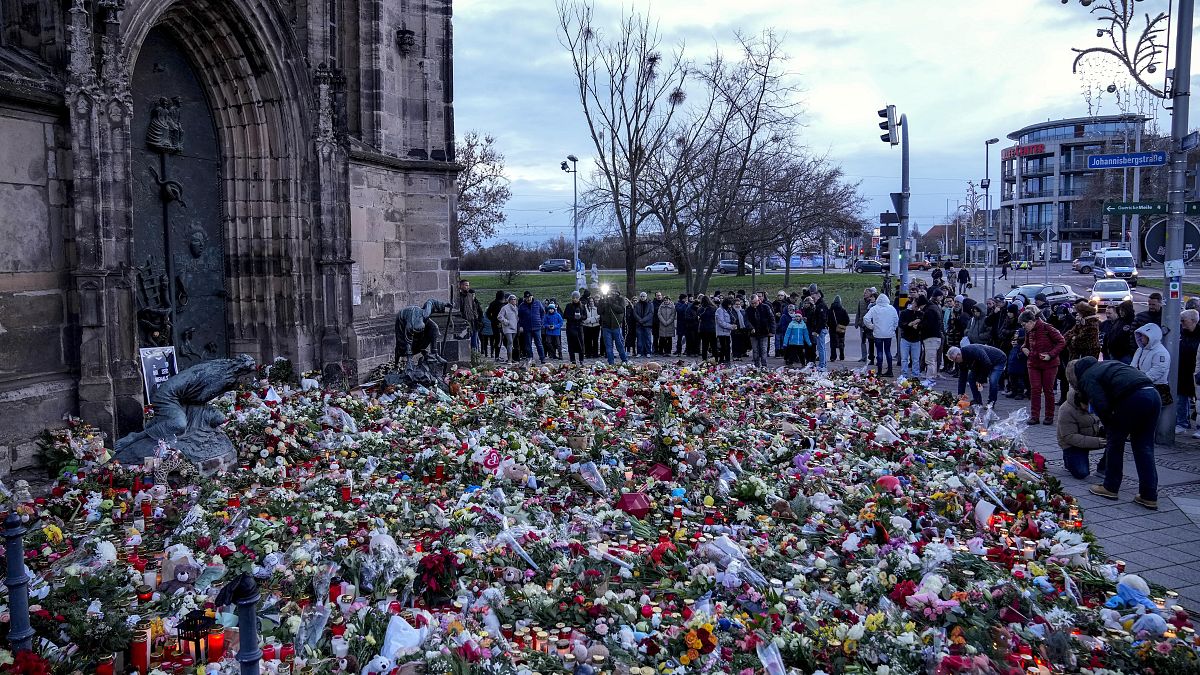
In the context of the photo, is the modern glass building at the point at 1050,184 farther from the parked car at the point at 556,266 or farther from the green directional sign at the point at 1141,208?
the green directional sign at the point at 1141,208

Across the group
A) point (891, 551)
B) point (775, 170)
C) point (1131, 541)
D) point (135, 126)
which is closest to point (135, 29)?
point (135, 126)

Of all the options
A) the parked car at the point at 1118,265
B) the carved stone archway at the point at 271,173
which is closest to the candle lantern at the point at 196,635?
the carved stone archway at the point at 271,173

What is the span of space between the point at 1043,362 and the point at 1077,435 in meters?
3.42

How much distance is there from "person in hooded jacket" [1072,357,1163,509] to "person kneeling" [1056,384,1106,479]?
0.61m

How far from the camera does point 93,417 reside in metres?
8.88

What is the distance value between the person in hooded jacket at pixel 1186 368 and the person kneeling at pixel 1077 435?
3.07 meters

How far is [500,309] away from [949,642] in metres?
15.7

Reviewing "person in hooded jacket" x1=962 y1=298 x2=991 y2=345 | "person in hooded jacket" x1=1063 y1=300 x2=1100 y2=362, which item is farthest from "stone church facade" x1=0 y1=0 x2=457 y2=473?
"person in hooded jacket" x1=1063 y1=300 x2=1100 y2=362

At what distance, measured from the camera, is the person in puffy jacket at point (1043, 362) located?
12.0 metres

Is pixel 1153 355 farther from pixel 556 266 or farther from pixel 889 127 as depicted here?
pixel 556 266

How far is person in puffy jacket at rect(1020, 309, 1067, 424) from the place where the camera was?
12.0m

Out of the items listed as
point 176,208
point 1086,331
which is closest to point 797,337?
point 1086,331

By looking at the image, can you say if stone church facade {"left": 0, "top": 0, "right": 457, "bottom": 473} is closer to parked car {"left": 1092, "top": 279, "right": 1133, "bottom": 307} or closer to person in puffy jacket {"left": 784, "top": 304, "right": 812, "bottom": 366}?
person in puffy jacket {"left": 784, "top": 304, "right": 812, "bottom": 366}

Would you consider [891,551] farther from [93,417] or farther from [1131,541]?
[93,417]
